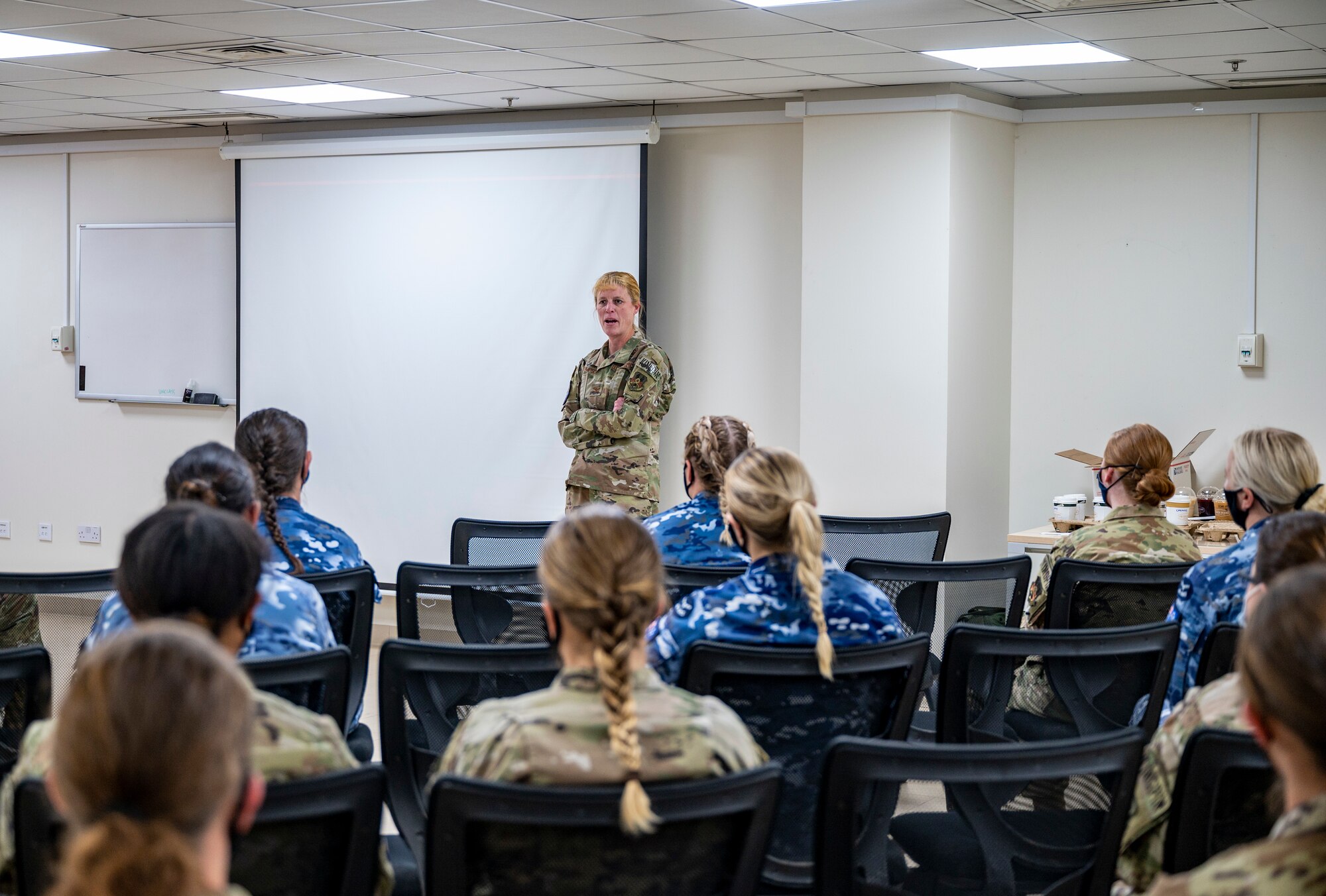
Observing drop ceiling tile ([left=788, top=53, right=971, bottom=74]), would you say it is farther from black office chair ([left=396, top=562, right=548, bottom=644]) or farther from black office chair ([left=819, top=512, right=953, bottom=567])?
black office chair ([left=396, top=562, right=548, bottom=644])

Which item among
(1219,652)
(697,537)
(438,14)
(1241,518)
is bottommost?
(1219,652)

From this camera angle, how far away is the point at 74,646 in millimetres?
5176

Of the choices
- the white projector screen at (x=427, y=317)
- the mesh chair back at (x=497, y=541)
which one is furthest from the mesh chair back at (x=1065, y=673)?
the white projector screen at (x=427, y=317)

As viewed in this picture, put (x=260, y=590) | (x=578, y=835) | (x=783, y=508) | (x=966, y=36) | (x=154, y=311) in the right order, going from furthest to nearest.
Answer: (x=154, y=311)
(x=966, y=36)
(x=783, y=508)
(x=260, y=590)
(x=578, y=835)

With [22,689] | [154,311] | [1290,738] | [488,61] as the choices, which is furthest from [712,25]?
[154,311]

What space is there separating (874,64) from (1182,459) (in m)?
2.11

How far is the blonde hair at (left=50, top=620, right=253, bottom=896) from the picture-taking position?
1.03 meters

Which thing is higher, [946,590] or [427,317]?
[427,317]

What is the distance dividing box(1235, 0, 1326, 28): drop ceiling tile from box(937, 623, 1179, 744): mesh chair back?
94.3 inches

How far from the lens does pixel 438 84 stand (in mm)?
5801

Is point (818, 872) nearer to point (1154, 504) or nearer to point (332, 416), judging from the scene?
point (1154, 504)

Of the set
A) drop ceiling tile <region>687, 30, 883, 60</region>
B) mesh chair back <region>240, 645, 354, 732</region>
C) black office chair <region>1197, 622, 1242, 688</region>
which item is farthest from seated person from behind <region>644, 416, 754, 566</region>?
drop ceiling tile <region>687, 30, 883, 60</region>

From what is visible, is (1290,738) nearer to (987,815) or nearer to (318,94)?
(987,815)

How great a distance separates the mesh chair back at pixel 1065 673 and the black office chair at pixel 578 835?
0.88 metres
